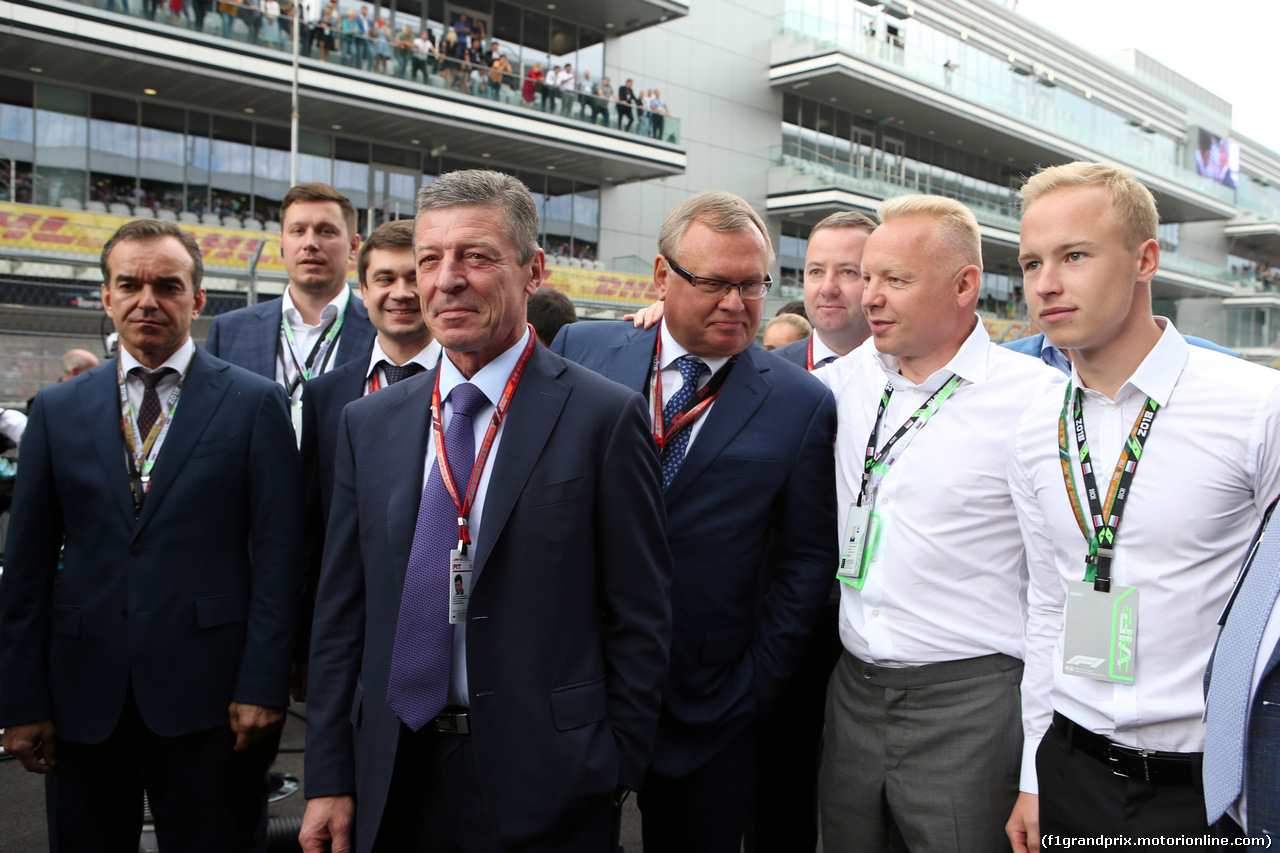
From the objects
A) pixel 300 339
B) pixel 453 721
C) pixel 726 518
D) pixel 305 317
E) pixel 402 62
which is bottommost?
pixel 453 721

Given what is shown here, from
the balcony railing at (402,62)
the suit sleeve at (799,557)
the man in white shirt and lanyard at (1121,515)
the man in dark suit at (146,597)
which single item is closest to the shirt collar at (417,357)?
the man in dark suit at (146,597)

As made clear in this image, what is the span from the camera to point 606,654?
6.56 feet

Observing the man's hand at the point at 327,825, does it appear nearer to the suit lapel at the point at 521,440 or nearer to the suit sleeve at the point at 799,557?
the suit lapel at the point at 521,440

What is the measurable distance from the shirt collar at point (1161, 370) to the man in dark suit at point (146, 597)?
240 cm

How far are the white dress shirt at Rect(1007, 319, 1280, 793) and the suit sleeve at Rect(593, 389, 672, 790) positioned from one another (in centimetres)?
97

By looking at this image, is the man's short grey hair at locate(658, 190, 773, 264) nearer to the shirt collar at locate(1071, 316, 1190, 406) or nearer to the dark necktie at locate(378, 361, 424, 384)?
the shirt collar at locate(1071, 316, 1190, 406)

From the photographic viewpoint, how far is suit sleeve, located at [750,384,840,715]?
2.48m

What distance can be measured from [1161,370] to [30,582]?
123 inches

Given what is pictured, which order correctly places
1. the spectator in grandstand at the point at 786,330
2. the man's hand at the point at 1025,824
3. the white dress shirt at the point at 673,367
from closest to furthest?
the man's hand at the point at 1025,824
the white dress shirt at the point at 673,367
the spectator in grandstand at the point at 786,330

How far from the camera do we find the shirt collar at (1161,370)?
75.4 inches

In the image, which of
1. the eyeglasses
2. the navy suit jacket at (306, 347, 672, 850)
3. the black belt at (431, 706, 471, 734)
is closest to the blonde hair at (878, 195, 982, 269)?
the eyeglasses

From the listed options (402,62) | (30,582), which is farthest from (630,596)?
(402,62)

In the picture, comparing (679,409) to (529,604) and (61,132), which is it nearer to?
(529,604)

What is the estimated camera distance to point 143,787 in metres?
2.61
